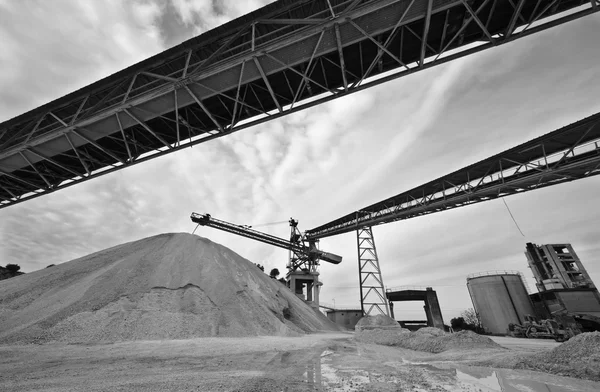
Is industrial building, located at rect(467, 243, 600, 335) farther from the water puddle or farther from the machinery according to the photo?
the water puddle

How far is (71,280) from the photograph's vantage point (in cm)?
1237

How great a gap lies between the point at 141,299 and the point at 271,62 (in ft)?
37.0

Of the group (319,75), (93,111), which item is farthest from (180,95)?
(319,75)

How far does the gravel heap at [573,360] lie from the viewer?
156 inches

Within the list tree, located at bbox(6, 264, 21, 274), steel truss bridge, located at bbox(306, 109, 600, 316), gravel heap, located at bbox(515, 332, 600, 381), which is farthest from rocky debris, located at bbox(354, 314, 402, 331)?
tree, located at bbox(6, 264, 21, 274)

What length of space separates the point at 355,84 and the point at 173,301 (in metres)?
12.2

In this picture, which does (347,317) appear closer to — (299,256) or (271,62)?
(299,256)

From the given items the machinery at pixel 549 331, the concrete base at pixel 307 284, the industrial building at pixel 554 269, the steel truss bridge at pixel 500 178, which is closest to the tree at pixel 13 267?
the concrete base at pixel 307 284

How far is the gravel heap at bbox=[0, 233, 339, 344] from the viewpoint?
28.9ft

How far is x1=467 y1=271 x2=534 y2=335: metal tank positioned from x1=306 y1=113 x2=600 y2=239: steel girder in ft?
39.2

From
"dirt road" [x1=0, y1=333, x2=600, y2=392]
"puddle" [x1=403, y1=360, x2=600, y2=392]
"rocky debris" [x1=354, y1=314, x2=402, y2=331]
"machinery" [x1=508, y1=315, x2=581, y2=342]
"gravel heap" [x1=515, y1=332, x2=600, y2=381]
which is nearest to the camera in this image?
"puddle" [x1=403, y1=360, x2=600, y2=392]

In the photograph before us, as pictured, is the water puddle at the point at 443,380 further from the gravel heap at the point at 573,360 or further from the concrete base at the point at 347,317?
the concrete base at the point at 347,317

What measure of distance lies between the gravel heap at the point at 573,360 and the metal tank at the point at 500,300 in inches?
916

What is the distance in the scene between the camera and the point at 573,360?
14.0 ft
